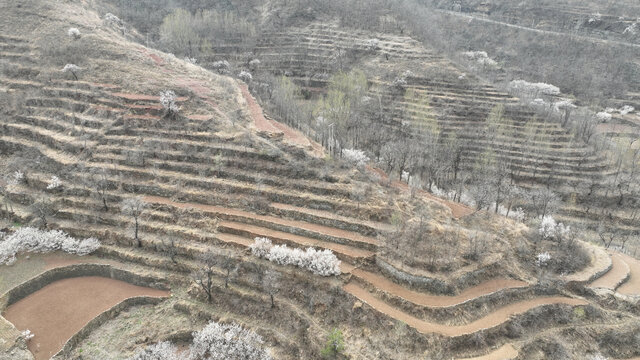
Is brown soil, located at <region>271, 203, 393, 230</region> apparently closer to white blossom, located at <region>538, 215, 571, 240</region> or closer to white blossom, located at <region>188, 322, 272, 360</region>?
white blossom, located at <region>188, 322, 272, 360</region>

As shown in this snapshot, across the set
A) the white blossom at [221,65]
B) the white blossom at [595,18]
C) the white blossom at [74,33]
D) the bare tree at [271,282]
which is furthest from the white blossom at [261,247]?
the white blossom at [595,18]

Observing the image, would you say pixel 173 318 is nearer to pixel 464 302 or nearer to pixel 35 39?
pixel 464 302

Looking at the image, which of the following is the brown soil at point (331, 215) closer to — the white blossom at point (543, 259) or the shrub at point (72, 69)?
the white blossom at point (543, 259)

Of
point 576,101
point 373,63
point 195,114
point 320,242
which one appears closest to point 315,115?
point 195,114

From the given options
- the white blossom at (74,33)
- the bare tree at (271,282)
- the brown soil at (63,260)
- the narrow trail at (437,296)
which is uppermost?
the white blossom at (74,33)

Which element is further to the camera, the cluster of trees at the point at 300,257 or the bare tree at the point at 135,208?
the bare tree at the point at 135,208
